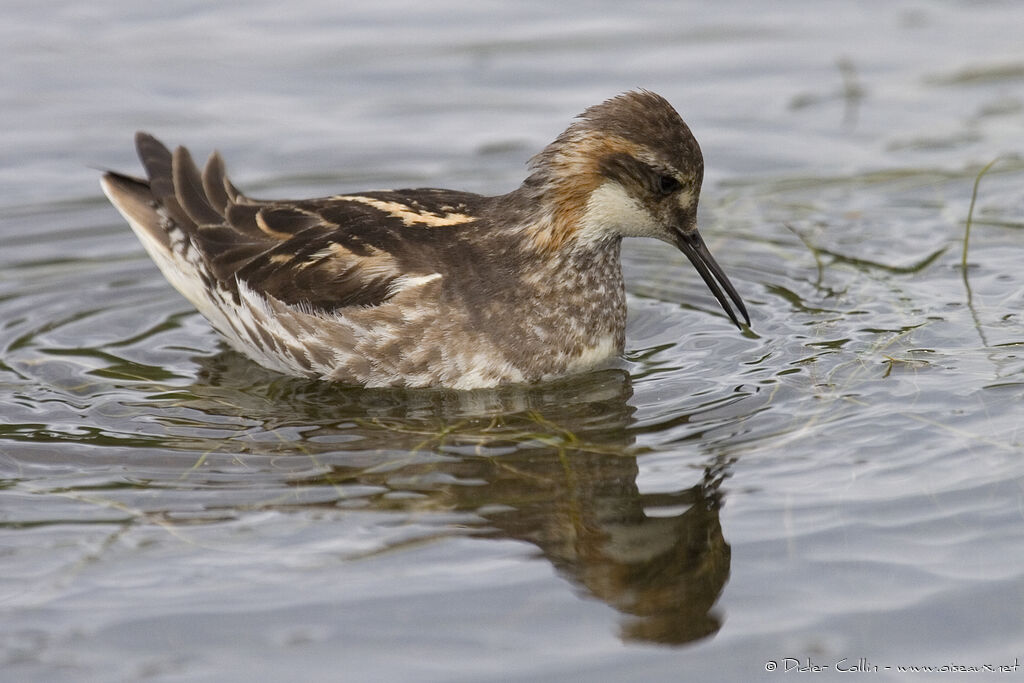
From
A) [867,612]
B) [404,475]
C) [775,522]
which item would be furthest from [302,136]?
[867,612]

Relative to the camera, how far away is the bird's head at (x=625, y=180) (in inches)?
301

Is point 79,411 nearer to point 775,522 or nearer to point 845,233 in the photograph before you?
point 775,522

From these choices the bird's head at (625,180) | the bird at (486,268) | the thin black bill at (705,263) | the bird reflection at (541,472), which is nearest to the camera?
the bird reflection at (541,472)

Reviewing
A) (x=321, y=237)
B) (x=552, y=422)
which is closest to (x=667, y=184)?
(x=552, y=422)

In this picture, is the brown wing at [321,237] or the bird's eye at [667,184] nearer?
the bird's eye at [667,184]

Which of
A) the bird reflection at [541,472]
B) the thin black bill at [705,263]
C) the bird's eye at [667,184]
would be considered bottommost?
the bird reflection at [541,472]

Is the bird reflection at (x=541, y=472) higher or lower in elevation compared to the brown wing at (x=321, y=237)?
lower

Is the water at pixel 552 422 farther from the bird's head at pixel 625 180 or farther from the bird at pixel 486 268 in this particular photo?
the bird's head at pixel 625 180

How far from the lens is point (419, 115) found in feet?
41.0

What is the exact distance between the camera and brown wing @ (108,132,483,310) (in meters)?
8.04

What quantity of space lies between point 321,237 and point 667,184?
2.09m

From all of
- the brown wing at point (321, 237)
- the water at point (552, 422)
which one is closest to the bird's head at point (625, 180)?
the brown wing at point (321, 237)

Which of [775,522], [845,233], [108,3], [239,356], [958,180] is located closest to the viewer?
[775,522]

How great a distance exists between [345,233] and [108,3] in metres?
7.78
